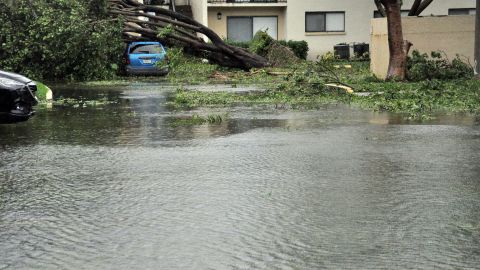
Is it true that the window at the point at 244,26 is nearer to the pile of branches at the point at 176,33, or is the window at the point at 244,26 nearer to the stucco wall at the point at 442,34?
the pile of branches at the point at 176,33

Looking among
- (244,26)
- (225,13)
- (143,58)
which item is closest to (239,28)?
(244,26)

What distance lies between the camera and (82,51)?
26016 millimetres

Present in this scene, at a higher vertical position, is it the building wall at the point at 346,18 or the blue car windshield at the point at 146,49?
the building wall at the point at 346,18

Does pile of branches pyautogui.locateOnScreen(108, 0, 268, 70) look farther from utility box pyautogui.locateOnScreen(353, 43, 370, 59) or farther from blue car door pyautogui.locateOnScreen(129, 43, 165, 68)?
utility box pyautogui.locateOnScreen(353, 43, 370, 59)

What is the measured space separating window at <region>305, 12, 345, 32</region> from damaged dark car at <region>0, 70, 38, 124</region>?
3301 centimetres

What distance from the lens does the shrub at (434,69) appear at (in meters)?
21.9

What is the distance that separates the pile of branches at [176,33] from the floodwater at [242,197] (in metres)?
16.5

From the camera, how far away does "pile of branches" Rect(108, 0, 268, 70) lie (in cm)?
2809

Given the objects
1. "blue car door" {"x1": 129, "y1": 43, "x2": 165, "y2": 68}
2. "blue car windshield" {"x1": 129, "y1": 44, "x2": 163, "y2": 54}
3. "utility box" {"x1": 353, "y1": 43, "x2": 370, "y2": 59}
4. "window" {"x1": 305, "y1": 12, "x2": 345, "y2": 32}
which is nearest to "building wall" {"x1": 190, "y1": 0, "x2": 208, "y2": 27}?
"window" {"x1": 305, "y1": 12, "x2": 345, "y2": 32}

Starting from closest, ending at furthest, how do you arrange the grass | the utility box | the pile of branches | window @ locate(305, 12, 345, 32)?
1. the grass
2. the pile of branches
3. the utility box
4. window @ locate(305, 12, 345, 32)

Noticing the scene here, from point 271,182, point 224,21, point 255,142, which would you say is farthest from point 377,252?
point 224,21

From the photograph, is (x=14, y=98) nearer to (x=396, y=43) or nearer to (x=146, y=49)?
(x=396, y=43)

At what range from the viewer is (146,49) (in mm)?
29703

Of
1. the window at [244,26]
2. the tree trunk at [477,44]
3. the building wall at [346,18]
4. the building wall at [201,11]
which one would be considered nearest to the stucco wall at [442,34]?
the tree trunk at [477,44]
